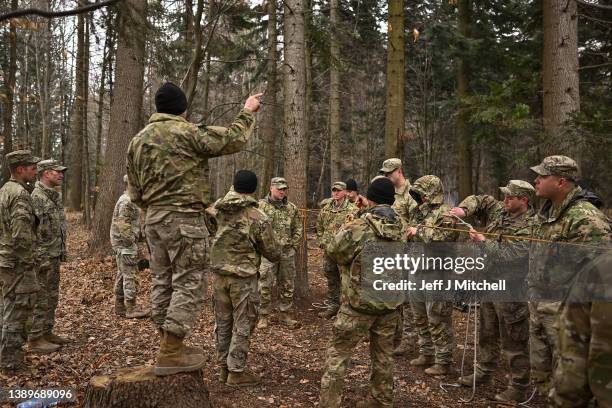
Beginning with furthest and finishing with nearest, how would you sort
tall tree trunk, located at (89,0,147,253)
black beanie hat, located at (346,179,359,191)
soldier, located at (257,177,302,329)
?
1. tall tree trunk, located at (89,0,147,253)
2. black beanie hat, located at (346,179,359,191)
3. soldier, located at (257,177,302,329)

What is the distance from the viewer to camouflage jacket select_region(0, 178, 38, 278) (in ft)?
18.6

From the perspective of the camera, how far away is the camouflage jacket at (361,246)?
15.4 feet

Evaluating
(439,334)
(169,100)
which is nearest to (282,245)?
(439,334)

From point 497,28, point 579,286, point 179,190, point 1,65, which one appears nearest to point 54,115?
point 1,65

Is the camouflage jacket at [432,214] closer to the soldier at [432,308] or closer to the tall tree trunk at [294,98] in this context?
the soldier at [432,308]

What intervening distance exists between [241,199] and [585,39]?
1377cm

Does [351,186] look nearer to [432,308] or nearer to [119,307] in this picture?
[432,308]

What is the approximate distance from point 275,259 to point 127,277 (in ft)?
12.2

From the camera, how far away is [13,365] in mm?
5566

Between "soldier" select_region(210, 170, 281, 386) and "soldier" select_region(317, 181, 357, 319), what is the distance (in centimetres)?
345

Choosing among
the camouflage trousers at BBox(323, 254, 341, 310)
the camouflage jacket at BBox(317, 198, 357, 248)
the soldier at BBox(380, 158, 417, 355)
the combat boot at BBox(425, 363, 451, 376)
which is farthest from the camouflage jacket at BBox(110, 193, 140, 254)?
the combat boot at BBox(425, 363, 451, 376)

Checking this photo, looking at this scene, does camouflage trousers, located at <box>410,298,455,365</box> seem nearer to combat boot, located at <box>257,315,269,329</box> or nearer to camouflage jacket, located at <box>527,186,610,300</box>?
camouflage jacket, located at <box>527,186,610,300</box>

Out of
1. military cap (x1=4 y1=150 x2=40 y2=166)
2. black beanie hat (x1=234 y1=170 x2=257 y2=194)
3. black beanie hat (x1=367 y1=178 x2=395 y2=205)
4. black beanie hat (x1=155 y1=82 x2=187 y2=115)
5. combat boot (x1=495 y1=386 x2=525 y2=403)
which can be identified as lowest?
combat boot (x1=495 y1=386 x2=525 y2=403)

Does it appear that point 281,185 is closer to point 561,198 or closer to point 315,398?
point 315,398
